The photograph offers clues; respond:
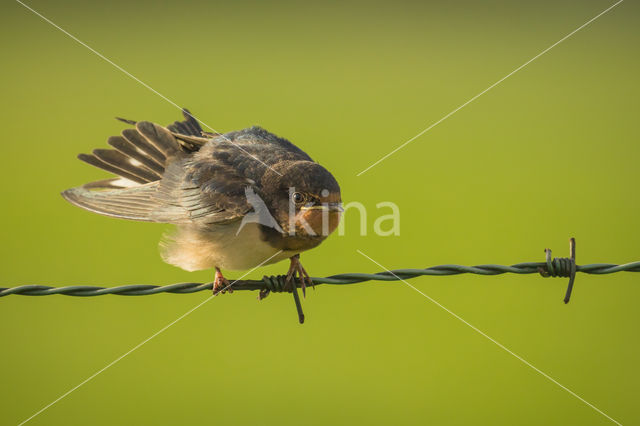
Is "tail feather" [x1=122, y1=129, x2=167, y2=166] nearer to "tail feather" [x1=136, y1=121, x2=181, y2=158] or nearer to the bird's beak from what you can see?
"tail feather" [x1=136, y1=121, x2=181, y2=158]

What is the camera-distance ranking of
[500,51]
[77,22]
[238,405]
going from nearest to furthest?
[238,405] → [500,51] → [77,22]

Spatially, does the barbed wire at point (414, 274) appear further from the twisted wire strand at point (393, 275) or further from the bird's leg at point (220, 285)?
the bird's leg at point (220, 285)

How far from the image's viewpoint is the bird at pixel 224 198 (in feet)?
14.5

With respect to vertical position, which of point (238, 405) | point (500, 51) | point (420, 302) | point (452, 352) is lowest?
point (238, 405)

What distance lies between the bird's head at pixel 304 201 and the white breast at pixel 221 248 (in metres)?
0.20

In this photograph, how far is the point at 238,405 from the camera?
716 centimetres

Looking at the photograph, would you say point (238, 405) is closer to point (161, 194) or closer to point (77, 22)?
point (161, 194)

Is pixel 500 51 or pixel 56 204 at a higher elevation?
pixel 500 51

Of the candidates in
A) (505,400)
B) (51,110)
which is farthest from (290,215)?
(51,110)

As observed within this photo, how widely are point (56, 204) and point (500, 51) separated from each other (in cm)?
1167

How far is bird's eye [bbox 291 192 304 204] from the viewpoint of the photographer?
14.5 ft

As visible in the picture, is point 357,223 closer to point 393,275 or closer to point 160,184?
point 160,184

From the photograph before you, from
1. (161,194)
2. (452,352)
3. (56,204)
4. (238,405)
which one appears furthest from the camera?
(56,204)

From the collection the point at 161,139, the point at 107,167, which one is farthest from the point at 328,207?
the point at 107,167
